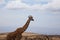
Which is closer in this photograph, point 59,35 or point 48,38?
point 48,38

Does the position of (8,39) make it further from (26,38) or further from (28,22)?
(26,38)

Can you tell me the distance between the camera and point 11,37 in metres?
12.4

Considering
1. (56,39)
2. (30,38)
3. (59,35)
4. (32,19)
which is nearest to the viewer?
(32,19)

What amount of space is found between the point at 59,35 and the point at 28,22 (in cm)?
1088

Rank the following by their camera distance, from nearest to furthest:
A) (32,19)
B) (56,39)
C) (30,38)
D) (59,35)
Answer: (32,19) < (30,38) < (56,39) < (59,35)

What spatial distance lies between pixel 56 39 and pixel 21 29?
26.4ft

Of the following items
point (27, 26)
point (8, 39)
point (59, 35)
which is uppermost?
point (27, 26)

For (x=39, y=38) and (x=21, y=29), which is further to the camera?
(x=39, y=38)

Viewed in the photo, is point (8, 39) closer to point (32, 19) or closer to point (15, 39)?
point (15, 39)

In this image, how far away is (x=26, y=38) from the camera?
17.6 meters

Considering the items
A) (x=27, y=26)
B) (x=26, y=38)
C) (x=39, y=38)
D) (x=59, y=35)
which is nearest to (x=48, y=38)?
(x=39, y=38)

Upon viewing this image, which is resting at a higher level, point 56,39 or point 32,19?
point 32,19

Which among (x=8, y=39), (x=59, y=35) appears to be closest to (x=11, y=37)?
(x=8, y=39)

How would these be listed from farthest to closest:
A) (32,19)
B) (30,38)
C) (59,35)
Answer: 1. (59,35)
2. (30,38)
3. (32,19)
